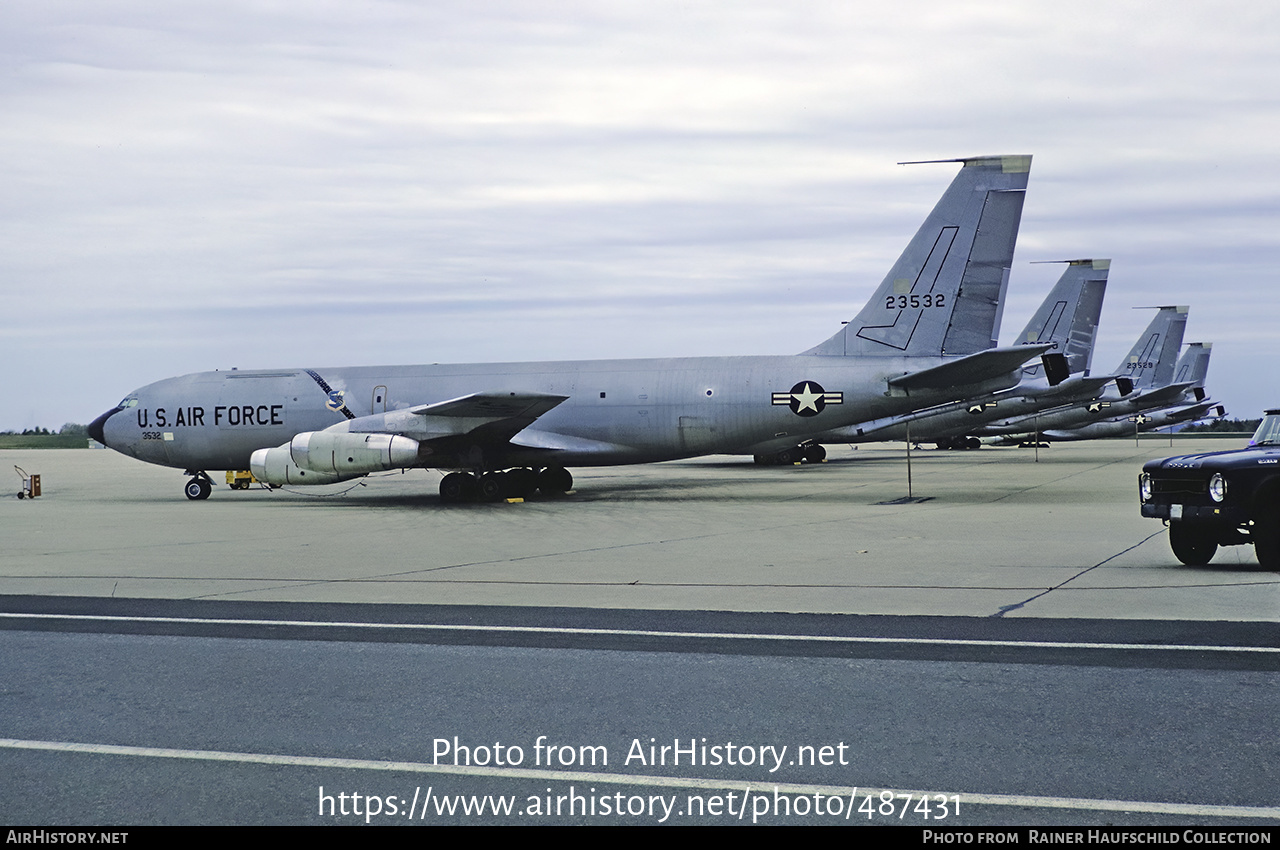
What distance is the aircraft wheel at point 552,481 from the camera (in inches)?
1141

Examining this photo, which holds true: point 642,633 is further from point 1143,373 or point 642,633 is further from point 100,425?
point 1143,373

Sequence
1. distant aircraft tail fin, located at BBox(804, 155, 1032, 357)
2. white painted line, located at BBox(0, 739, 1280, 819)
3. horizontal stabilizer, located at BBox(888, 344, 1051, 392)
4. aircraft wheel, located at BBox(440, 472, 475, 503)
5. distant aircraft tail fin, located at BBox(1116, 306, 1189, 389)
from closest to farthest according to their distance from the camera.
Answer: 1. white painted line, located at BBox(0, 739, 1280, 819)
2. horizontal stabilizer, located at BBox(888, 344, 1051, 392)
3. distant aircraft tail fin, located at BBox(804, 155, 1032, 357)
4. aircraft wheel, located at BBox(440, 472, 475, 503)
5. distant aircraft tail fin, located at BBox(1116, 306, 1189, 389)

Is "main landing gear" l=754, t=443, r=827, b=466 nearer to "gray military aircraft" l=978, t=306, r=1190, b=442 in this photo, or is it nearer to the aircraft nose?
"gray military aircraft" l=978, t=306, r=1190, b=442

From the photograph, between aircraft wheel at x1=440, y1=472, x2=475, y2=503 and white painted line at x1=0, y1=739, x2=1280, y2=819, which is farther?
aircraft wheel at x1=440, y1=472, x2=475, y2=503

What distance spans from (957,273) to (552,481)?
11050 millimetres

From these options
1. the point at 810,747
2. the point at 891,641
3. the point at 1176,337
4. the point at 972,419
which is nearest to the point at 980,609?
the point at 891,641

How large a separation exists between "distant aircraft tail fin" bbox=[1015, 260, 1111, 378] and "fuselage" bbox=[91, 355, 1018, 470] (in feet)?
80.5

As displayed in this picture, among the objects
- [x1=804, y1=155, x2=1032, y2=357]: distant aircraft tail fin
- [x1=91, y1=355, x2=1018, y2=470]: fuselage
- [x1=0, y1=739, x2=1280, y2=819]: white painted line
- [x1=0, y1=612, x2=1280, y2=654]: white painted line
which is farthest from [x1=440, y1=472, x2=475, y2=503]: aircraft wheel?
[x1=0, y1=739, x2=1280, y2=819]: white painted line

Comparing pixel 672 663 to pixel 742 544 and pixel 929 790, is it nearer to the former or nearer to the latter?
pixel 929 790

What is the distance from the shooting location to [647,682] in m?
7.49

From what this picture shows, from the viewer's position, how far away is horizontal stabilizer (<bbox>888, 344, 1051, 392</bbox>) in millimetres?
22969

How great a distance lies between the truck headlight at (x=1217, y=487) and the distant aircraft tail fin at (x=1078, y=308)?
37129 millimetres

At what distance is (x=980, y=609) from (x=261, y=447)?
77.5 ft

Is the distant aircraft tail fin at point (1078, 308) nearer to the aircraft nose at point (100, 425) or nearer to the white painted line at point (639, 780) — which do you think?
the aircraft nose at point (100, 425)
